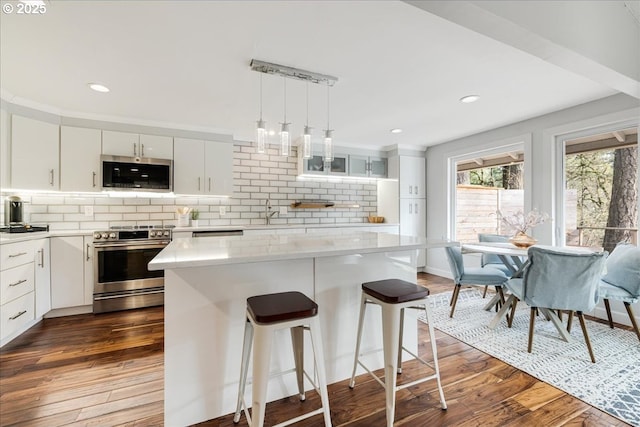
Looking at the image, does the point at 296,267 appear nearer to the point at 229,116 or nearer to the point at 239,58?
the point at 239,58

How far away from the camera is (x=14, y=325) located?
8.40 feet

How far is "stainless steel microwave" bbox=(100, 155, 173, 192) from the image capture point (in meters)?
3.37

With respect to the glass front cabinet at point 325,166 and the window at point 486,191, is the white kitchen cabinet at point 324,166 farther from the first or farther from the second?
the window at point 486,191

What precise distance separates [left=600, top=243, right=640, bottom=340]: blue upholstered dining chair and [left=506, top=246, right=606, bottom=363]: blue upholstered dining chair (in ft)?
0.92

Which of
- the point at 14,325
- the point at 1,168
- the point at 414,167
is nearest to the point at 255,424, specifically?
the point at 14,325

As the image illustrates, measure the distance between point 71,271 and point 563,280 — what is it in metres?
4.69

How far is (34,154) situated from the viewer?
3.04m

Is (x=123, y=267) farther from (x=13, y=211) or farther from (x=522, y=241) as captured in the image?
(x=522, y=241)

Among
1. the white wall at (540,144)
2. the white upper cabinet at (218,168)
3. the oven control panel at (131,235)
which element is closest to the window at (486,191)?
the white wall at (540,144)

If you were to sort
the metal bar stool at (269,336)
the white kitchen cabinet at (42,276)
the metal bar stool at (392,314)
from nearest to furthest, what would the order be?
the metal bar stool at (269,336)
the metal bar stool at (392,314)
the white kitchen cabinet at (42,276)

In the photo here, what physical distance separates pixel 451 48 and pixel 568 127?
2218 mm

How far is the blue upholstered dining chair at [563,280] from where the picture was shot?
2176mm

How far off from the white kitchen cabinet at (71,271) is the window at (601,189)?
5.43 m

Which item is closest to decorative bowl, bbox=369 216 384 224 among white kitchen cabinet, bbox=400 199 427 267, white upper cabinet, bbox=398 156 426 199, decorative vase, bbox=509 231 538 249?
white kitchen cabinet, bbox=400 199 427 267
